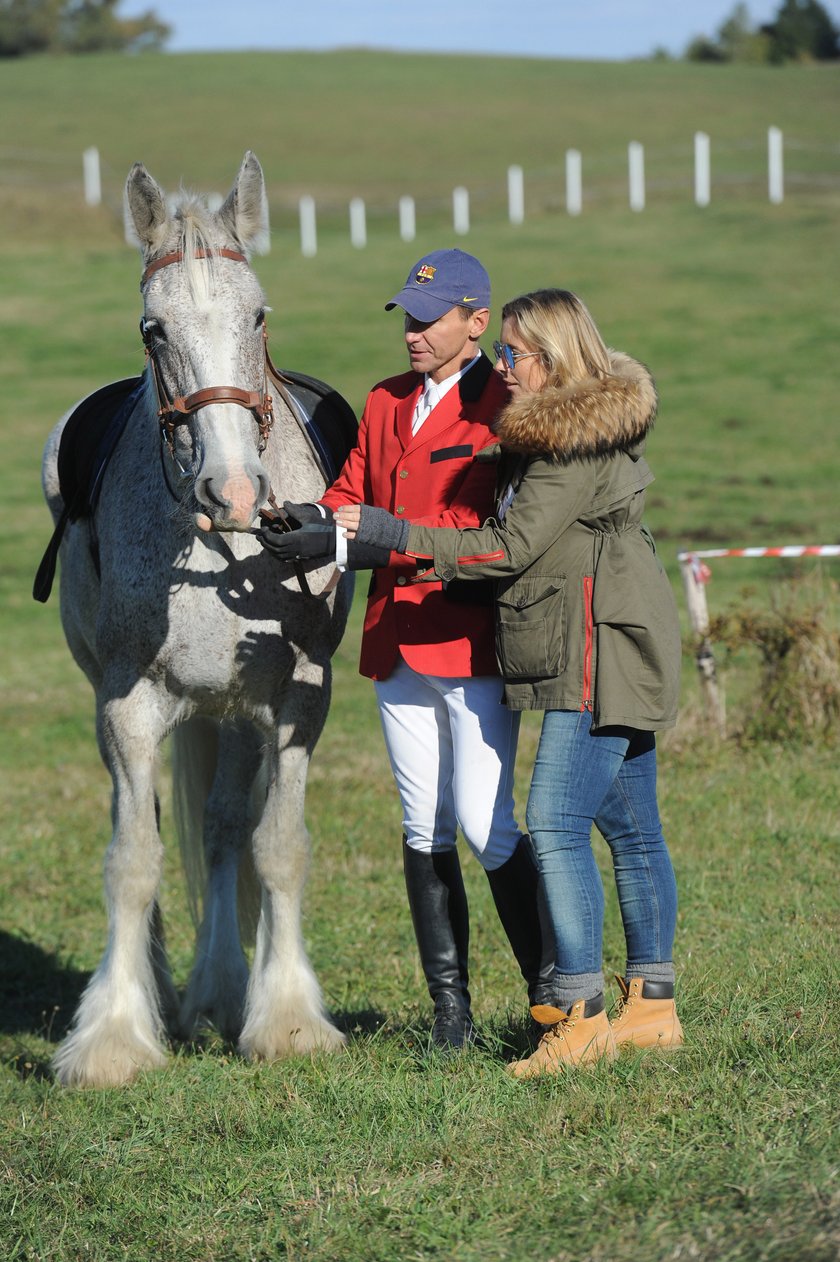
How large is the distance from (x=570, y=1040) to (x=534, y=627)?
112 centimetres

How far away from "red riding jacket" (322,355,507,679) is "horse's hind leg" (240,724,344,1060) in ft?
2.69

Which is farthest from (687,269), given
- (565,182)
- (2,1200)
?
(2,1200)

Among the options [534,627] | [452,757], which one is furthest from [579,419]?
[452,757]

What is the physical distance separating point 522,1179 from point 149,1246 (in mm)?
863

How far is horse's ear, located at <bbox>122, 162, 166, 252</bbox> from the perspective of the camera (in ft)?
14.0

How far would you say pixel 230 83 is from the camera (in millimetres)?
63250

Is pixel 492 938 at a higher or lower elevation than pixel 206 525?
lower

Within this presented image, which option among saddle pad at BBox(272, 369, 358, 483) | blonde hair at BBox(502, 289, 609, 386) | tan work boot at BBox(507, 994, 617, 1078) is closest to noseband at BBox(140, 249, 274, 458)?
saddle pad at BBox(272, 369, 358, 483)

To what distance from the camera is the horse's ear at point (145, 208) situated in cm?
427

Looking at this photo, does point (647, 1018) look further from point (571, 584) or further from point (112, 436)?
point (112, 436)

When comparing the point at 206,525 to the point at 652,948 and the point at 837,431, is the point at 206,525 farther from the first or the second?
the point at 837,431

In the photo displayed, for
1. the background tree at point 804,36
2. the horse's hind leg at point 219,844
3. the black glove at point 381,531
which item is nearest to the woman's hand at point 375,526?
the black glove at point 381,531

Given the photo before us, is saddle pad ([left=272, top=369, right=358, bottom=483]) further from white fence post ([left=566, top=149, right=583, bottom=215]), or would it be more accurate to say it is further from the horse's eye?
white fence post ([left=566, top=149, right=583, bottom=215])

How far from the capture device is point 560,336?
3895 mm
